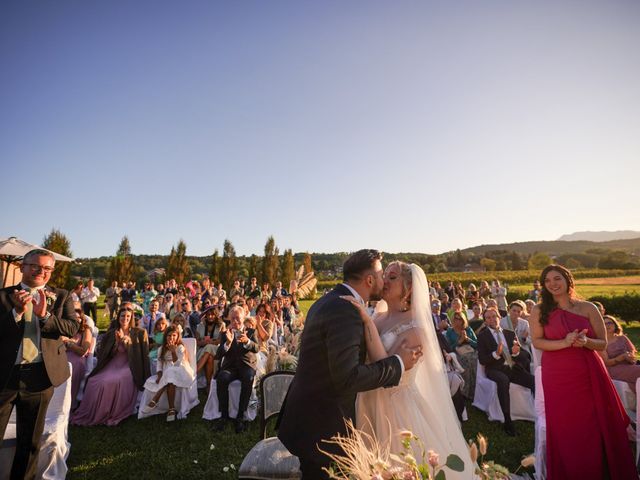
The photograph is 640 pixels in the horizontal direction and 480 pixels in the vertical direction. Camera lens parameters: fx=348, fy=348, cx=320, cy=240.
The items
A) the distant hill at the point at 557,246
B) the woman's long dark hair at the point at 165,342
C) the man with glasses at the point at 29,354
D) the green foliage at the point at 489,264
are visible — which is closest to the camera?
the man with glasses at the point at 29,354

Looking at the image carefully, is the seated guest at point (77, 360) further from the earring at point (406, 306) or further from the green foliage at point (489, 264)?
the green foliage at point (489, 264)

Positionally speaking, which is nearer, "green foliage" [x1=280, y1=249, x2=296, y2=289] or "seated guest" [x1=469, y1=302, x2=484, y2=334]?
"seated guest" [x1=469, y1=302, x2=484, y2=334]

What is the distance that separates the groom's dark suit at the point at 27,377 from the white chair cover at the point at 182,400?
Result: 266 centimetres

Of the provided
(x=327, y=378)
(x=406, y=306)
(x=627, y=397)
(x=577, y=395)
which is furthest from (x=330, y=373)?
(x=627, y=397)

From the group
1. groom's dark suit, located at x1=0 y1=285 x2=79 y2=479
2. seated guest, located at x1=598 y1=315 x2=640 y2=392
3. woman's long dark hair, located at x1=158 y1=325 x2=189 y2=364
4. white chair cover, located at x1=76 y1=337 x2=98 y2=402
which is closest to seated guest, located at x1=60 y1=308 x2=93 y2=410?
white chair cover, located at x1=76 y1=337 x2=98 y2=402

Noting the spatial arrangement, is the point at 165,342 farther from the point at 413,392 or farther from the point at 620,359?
the point at 620,359

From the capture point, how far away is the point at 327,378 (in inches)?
82.1

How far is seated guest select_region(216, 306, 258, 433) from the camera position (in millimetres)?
5879

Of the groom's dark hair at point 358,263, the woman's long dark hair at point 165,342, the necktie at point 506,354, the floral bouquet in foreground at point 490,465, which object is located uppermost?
the groom's dark hair at point 358,263

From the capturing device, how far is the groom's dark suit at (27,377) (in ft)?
10.6

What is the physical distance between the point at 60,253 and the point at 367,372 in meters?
31.8

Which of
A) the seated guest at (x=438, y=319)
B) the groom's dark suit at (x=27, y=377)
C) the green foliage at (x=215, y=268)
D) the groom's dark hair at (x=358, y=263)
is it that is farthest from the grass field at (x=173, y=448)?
the green foliage at (x=215, y=268)

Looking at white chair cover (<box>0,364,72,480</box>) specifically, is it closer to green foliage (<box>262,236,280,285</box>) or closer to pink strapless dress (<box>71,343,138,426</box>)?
pink strapless dress (<box>71,343,138,426</box>)

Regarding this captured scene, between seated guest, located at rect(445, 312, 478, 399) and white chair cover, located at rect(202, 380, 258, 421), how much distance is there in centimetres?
402
